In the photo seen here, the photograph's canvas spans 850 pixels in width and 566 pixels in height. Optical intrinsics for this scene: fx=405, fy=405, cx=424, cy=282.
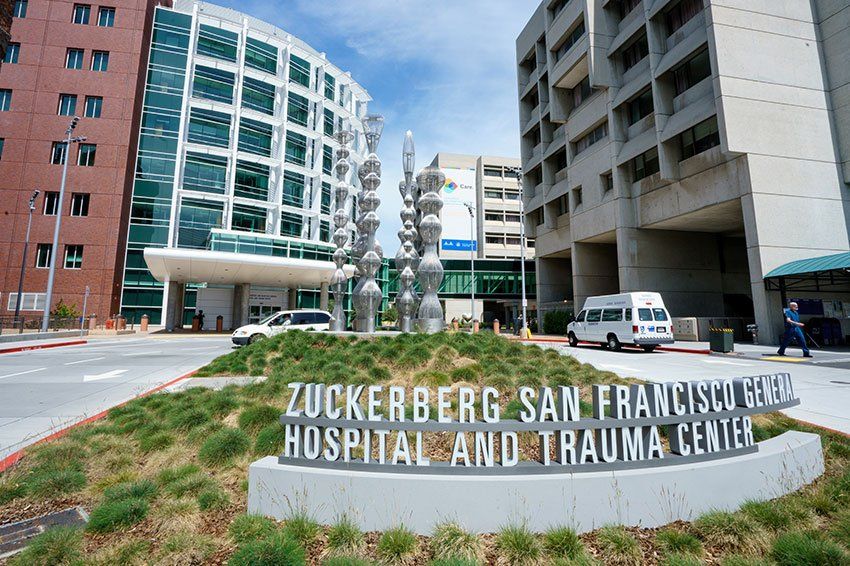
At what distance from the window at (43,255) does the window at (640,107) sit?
49.3 m

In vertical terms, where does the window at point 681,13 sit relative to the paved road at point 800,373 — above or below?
above

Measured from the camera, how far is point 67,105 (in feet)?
125

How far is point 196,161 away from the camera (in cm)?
4122

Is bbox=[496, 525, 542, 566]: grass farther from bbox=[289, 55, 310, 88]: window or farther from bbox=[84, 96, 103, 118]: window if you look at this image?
bbox=[289, 55, 310, 88]: window

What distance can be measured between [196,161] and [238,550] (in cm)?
4611

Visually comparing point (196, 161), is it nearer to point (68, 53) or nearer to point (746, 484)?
point (68, 53)

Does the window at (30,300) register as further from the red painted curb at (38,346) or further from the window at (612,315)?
the window at (612,315)

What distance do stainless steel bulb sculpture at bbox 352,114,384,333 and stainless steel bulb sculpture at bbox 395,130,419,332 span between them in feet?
3.36

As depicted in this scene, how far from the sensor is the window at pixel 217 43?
43.8 meters

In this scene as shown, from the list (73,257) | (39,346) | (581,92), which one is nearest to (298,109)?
(73,257)

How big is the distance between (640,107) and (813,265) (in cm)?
1575

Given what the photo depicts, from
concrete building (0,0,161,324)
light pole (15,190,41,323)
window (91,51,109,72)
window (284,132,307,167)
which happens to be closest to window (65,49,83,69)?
concrete building (0,0,161,324)

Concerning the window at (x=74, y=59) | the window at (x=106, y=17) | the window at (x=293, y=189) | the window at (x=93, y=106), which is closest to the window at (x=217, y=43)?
the window at (x=106, y=17)

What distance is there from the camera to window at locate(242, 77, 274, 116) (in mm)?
44719
